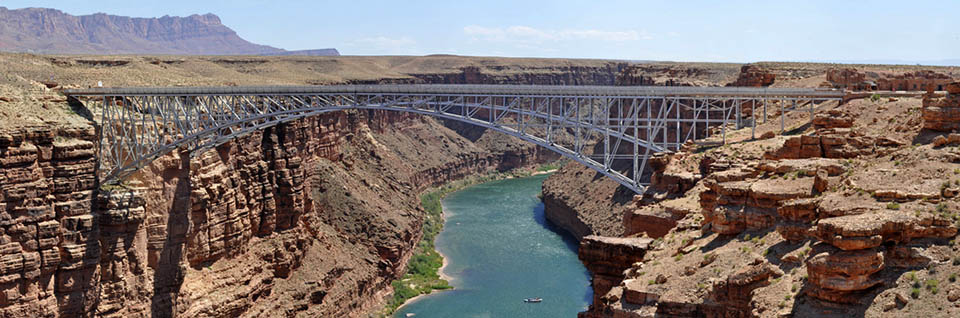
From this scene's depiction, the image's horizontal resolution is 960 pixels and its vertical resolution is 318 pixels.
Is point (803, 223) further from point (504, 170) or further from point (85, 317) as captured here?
point (504, 170)

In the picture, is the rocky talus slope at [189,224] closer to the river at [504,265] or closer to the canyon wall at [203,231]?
the canyon wall at [203,231]

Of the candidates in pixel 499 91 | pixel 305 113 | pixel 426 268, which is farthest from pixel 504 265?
pixel 305 113

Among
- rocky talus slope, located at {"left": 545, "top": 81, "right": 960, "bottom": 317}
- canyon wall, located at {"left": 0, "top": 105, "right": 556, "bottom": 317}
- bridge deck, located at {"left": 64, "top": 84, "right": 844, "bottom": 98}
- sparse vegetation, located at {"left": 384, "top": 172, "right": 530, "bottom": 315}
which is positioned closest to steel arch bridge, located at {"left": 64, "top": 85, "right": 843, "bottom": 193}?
bridge deck, located at {"left": 64, "top": 84, "right": 844, "bottom": 98}

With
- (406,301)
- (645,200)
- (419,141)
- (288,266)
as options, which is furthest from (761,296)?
(419,141)

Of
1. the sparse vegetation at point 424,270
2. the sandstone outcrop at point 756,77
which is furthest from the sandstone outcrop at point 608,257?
the sandstone outcrop at point 756,77

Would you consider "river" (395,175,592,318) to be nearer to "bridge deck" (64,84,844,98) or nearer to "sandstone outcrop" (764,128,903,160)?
"bridge deck" (64,84,844,98)

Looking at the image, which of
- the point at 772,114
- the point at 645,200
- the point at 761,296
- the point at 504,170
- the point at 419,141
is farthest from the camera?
the point at 504,170

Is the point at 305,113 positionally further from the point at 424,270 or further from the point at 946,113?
the point at 946,113
